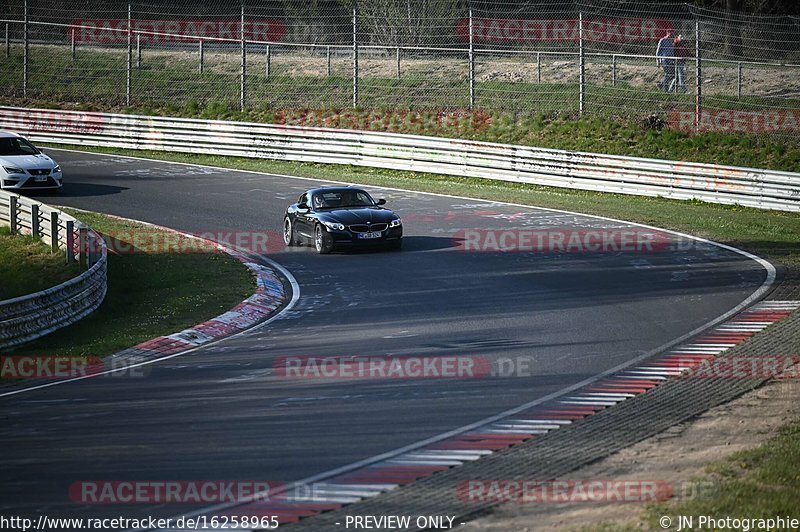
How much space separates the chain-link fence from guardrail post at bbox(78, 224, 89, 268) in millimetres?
14797

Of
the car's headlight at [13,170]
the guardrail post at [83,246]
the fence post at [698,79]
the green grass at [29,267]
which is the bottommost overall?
the green grass at [29,267]

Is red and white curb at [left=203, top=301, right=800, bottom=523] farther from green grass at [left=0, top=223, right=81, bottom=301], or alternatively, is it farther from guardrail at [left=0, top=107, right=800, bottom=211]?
guardrail at [left=0, top=107, right=800, bottom=211]

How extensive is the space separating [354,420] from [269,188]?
18.9 m

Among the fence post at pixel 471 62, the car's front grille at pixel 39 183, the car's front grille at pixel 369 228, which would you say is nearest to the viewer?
the car's front grille at pixel 369 228

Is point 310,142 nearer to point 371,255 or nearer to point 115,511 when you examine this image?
point 371,255

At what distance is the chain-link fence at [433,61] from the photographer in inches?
1275

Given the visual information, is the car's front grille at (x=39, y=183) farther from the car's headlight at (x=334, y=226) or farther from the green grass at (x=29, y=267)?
the car's headlight at (x=334, y=226)

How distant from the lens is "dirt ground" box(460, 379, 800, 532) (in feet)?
27.2

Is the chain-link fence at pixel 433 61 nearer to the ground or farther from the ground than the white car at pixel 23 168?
farther from the ground

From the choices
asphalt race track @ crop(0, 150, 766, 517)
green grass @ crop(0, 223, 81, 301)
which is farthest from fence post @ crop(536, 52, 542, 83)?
green grass @ crop(0, 223, 81, 301)

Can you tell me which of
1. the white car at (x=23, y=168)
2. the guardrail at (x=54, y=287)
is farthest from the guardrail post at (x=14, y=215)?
the white car at (x=23, y=168)

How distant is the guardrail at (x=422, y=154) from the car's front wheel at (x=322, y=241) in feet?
30.6

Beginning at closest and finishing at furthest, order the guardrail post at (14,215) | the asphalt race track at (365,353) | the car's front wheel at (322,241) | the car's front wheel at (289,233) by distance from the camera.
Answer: the asphalt race track at (365,353), the car's front wheel at (322,241), the car's front wheel at (289,233), the guardrail post at (14,215)

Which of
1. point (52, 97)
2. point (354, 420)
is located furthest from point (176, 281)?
point (52, 97)
